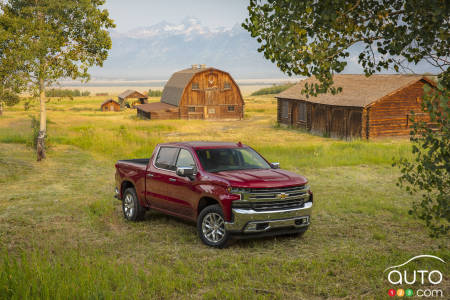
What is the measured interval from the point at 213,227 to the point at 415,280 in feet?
12.1

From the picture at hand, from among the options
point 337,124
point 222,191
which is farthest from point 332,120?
point 222,191

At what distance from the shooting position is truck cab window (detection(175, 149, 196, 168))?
1043cm

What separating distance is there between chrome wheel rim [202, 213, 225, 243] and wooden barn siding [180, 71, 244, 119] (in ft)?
170

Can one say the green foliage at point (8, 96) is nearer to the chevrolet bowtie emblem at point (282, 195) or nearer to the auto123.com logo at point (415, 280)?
the chevrolet bowtie emblem at point (282, 195)

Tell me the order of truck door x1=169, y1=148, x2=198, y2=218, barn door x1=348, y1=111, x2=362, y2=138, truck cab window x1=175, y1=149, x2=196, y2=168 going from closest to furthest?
truck door x1=169, y1=148, x2=198, y2=218 → truck cab window x1=175, y1=149, x2=196, y2=168 → barn door x1=348, y1=111, x2=362, y2=138

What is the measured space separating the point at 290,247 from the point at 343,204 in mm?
4557

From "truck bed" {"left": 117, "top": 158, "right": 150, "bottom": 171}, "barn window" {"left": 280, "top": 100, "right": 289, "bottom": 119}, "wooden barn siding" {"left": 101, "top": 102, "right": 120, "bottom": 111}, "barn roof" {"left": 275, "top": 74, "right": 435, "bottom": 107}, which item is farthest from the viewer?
"wooden barn siding" {"left": 101, "top": 102, "right": 120, "bottom": 111}

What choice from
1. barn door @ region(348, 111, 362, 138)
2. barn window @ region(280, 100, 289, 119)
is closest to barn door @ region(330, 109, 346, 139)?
barn door @ region(348, 111, 362, 138)

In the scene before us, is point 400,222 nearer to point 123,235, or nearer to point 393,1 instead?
point 393,1

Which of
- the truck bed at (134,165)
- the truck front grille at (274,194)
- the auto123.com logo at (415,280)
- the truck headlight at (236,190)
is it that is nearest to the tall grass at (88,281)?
the truck headlight at (236,190)

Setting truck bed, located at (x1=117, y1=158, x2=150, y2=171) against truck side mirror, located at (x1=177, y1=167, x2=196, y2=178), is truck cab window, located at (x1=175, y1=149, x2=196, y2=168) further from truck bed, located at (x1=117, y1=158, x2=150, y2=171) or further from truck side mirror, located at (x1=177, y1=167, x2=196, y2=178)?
truck bed, located at (x1=117, y1=158, x2=150, y2=171)

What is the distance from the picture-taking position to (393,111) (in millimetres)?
37469

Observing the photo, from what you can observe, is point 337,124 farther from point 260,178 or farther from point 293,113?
point 260,178

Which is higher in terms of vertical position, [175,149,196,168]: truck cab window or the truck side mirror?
[175,149,196,168]: truck cab window
